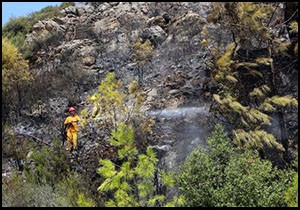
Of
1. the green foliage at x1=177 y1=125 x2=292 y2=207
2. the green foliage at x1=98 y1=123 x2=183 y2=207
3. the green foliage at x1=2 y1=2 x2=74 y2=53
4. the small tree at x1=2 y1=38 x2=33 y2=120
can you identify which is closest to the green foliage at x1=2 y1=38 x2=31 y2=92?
the small tree at x1=2 y1=38 x2=33 y2=120

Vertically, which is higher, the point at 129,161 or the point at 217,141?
the point at 129,161

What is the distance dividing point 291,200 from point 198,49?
24.0ft

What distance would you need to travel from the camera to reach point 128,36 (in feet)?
47.9

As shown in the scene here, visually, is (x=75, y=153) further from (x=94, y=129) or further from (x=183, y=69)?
(x=183, y=69)

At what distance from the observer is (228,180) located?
22.5 ft

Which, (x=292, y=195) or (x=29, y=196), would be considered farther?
(x=29, y=196)

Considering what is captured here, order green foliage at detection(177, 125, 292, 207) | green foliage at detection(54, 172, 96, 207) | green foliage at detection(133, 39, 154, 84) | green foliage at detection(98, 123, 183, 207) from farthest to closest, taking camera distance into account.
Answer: green foliage at detection(133, 39, 154, 84), green foliage at detection(54, 172, 96, 207), green foliage at detection(177, 125, 292, 207), green foliage at detection(98, 123, 183, 207)

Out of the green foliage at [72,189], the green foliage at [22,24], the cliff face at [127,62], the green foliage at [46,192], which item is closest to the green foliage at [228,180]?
the green foliage at [46,192]

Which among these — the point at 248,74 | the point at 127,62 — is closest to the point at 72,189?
the point at 248,74

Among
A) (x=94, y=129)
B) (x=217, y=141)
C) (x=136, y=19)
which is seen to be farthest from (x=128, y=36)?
(x=217, y=141)

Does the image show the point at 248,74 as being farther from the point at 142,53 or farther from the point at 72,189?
the point at 72,189

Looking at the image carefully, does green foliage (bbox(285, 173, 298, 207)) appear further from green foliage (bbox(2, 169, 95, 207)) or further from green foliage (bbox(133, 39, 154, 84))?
green foliage (bbox(133, 39, 154, 84))

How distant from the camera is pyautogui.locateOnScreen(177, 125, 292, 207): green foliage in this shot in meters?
6.66

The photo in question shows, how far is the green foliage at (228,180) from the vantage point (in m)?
6.66
